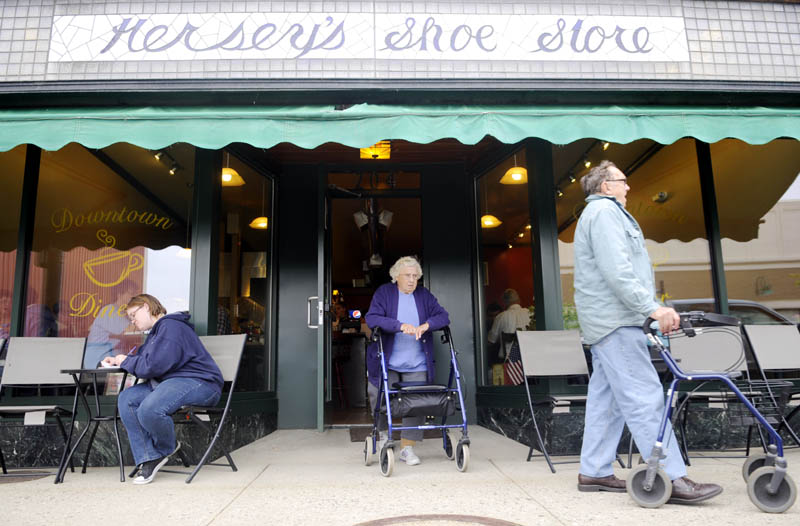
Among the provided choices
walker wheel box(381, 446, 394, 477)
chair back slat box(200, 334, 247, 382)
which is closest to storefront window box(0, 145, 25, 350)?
chair back slat box(200, 334, 247, 382)

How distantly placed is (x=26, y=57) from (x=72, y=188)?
1.07 metres

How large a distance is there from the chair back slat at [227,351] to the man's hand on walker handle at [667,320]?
2.84m

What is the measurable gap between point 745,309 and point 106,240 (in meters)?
5.51

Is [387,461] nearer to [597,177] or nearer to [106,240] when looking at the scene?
[597,177]

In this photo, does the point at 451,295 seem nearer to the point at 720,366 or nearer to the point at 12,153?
the point at 720,366

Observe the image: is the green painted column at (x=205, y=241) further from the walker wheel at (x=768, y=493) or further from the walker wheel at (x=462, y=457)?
the walker wheel at (x=768, y=493)

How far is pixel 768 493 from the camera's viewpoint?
9.31 feet

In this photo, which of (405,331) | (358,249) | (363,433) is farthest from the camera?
(358,249)

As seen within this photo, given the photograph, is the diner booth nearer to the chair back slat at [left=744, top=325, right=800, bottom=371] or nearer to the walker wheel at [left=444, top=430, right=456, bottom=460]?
the chair back slat at [left=744, top=325, right=800, bottom=371]

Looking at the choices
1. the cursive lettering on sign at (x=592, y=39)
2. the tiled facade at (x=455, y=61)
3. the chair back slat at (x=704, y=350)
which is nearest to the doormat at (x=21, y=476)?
the tiled facade at (x=455, y=61)

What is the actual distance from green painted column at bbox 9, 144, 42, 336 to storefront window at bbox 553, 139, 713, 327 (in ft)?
14.2

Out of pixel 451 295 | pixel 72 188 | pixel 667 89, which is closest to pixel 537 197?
pixel 667 89

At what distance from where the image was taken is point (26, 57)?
4883 mm

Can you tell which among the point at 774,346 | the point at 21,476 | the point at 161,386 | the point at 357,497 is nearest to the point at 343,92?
the point at 161,386
